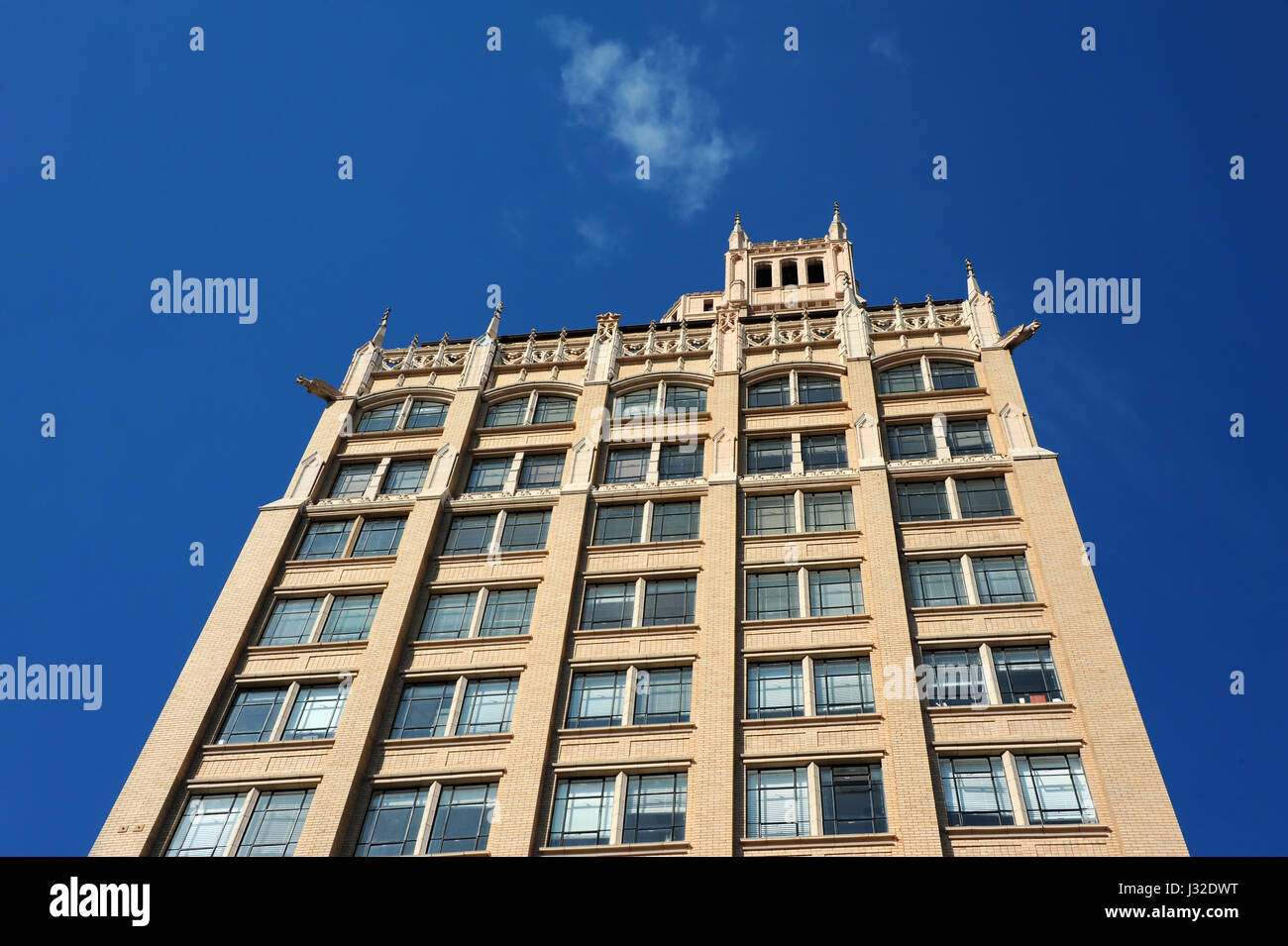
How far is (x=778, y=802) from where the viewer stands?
27438 mm

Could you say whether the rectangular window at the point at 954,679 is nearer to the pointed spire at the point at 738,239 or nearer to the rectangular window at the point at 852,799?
the rectangular window at the point at 852,799

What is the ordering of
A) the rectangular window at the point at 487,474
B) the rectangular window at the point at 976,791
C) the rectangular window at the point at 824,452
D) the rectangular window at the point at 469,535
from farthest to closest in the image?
the rectangular window at the point at 487,474
the rectangular window at the point at 824,452
the rectangular window at the point at 469,535
the rectangular window at the point at 976,791

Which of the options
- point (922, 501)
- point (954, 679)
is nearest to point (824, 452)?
point (922, 501)

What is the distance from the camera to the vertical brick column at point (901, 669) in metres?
25.9

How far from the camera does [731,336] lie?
146ft

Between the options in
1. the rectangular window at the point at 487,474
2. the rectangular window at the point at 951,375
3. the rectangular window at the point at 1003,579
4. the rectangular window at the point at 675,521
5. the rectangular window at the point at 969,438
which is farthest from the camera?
the rectangular window at the point at 951,375

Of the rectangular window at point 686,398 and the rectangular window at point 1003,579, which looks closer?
the rectangular window at point 1003,579

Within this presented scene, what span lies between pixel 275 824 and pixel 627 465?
16.9 m

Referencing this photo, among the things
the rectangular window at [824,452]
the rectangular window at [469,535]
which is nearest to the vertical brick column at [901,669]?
the rectangular window at [824,452]

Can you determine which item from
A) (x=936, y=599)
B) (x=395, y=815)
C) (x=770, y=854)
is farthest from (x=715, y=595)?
(x=395, y=815)

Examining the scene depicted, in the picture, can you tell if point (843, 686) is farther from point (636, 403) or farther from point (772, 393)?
point (636, 403)

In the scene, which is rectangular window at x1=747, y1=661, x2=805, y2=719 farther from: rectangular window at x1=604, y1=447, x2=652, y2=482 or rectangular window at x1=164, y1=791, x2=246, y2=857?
rectangular window at x1=164, y1=791, x2=246, y2=857

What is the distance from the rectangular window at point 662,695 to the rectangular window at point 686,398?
1312cm
